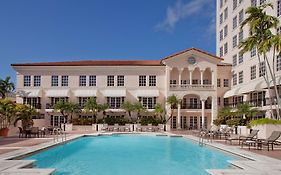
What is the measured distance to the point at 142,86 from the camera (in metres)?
44.1

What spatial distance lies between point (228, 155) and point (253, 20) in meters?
16.7

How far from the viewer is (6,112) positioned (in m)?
26.1

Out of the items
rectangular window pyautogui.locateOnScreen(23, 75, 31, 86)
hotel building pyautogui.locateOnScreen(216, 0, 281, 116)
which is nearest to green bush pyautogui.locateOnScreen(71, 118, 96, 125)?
rectangular window pyautogui.locateOnScreen(23, 75, 31, 86)

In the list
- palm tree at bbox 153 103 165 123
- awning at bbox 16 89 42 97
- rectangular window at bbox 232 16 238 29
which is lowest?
palm tree at bbox 153 103 165 123

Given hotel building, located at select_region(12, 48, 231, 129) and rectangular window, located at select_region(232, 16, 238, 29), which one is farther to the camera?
rectangular window, located at select_region(232, 16, 238, 29)

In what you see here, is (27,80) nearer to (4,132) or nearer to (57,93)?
(57,93)

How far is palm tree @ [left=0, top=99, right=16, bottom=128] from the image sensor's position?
25.8 metres

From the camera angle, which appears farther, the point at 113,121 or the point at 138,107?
the point at 113,121

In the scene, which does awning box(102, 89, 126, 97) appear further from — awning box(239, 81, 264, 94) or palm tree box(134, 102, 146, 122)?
awning box(239, 81, 264, 94)

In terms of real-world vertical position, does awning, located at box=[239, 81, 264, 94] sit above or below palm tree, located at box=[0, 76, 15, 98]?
below

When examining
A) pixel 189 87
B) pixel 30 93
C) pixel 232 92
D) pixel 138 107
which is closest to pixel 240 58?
pixel 232 92

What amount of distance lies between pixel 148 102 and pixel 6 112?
22.2 m

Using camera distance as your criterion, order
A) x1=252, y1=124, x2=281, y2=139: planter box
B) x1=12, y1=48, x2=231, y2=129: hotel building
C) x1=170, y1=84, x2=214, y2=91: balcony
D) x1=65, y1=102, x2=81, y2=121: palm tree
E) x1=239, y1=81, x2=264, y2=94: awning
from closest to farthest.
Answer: x1=252, y1=124, x2=281, y2=139: planter box
x1=239, y1=81, x2=264, y2=94: awning
x1=65, y1=102, x2=81, y2=121: palm tree
x1=170, y1=84, x2=214, y2=91: balcony
x1=12, y1=48, x2=231, y2=129: hotel building

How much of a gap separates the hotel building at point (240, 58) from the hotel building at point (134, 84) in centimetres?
247
